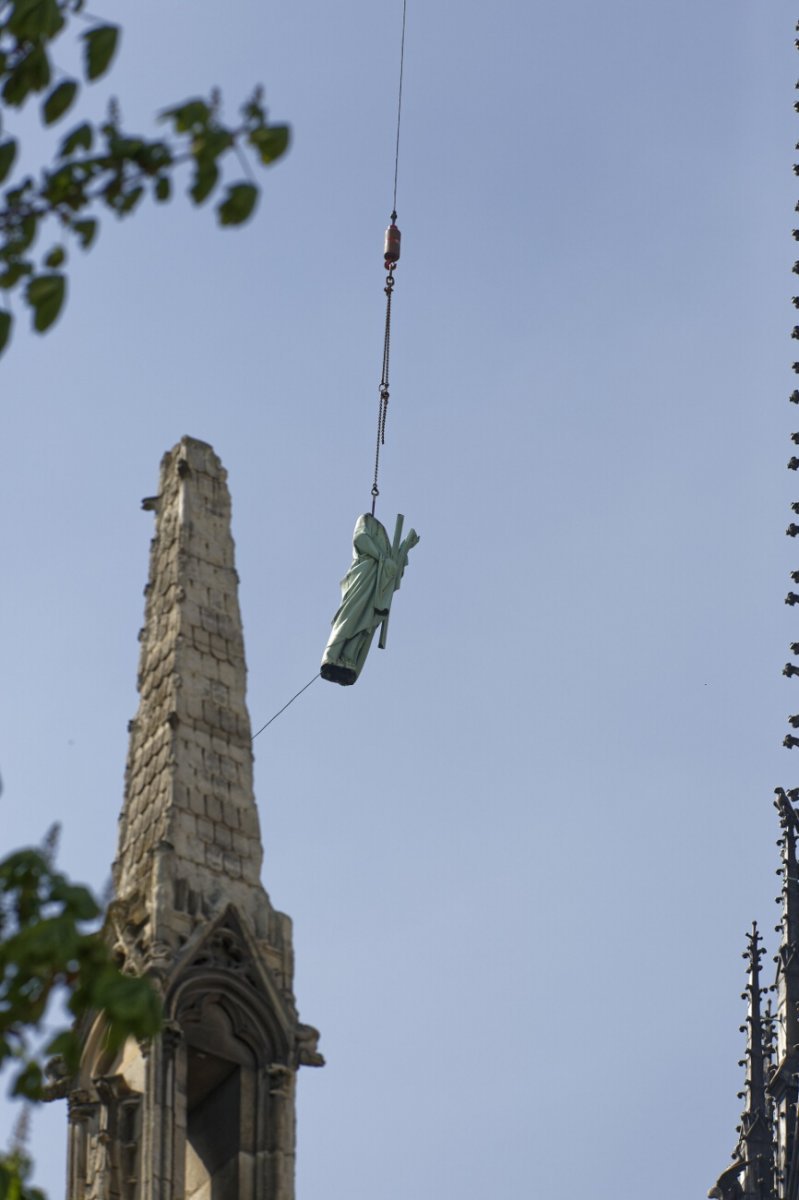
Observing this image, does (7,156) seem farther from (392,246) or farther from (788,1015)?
(788,1015)

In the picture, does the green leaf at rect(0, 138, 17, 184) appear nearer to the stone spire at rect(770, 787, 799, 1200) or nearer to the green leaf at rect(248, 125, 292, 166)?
the green leaf at rect(248, 125, 292, 166)

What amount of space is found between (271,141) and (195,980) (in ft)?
43.4

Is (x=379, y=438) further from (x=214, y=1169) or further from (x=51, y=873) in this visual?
(x=51, y=873)

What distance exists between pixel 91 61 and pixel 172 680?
14.8 meters

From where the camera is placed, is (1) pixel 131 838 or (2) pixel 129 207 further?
(1) pixel 131 838

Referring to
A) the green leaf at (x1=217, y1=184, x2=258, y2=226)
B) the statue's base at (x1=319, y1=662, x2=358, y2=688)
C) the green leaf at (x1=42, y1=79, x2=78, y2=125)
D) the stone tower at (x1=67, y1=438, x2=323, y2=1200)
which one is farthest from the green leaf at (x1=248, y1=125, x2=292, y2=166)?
the statue's base at (x1=319, y1=662, x2=358, y2=688)

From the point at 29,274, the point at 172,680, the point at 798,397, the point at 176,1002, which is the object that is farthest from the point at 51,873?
the point at 798,397

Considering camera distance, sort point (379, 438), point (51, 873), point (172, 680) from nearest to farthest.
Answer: point (51, 873)
point (172, 680)
point (379, 438)

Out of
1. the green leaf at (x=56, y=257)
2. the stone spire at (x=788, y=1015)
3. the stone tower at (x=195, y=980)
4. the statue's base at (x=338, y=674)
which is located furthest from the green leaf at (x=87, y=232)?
the stone spire at (x=788, y=1015)

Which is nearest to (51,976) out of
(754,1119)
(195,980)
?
(195,980)

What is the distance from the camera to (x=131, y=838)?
33.5 meters

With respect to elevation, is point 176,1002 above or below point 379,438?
below

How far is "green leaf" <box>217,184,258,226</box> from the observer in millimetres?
20109

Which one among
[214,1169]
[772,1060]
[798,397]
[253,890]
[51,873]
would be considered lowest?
[51,873]
